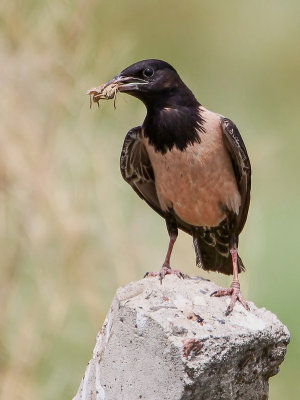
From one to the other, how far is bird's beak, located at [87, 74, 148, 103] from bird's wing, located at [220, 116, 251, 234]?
0.50 meters

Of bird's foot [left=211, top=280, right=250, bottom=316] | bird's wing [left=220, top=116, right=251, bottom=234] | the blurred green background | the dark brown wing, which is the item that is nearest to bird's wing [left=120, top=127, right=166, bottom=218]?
the dark brown wing

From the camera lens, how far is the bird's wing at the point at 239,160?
240 inches

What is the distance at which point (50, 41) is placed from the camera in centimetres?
774

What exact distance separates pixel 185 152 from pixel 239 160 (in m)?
0.30

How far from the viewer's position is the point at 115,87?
5930mm

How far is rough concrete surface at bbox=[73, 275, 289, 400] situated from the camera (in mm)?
4516

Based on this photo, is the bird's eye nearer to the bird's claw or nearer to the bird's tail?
the bird's tail

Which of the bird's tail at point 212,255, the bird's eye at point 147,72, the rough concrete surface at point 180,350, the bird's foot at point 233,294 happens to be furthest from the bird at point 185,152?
the rough concrete surface at point 180,350

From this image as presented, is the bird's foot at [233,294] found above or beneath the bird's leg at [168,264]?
beneath

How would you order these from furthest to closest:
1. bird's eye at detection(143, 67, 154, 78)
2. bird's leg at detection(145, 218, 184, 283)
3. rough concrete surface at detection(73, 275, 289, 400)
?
bird's eye at detection(143, 67, 154, 78), bird's leg at detection(145, 218, 184, 283), rough concrete surface at detection(73, 275, 289, 400)

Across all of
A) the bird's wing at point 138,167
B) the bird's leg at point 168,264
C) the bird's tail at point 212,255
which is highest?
the bird's wing at point 138,167

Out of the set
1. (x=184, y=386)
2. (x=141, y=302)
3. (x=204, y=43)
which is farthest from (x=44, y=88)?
(x=204, y=43)

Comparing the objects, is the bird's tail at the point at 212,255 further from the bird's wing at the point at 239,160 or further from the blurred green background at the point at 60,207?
the blurred green background at the point at 60,207

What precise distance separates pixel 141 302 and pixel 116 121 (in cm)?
332
